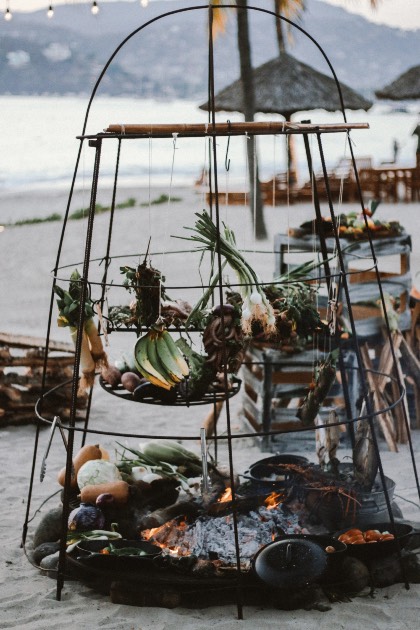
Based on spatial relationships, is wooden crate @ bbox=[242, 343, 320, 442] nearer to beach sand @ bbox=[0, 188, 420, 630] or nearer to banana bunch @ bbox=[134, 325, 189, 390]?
beach sand @ bbox=[0, 188, 420, 630]

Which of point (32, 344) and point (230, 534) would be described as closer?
point (230, 534)

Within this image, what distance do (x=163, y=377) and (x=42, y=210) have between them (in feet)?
63.7

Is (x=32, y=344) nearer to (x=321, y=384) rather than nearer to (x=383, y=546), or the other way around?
(x=321, y=384)

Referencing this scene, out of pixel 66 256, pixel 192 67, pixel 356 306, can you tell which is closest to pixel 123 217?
pixel 66 256

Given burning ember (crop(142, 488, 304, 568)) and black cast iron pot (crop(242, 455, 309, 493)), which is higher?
black cast iron pot (crop(242, 455, 309, 493))

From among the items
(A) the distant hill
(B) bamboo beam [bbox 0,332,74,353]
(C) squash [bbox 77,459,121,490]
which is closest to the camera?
(C) squash [bbox 77,459,121,490]

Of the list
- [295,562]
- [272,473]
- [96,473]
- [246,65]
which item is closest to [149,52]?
[246,65]

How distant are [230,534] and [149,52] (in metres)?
102

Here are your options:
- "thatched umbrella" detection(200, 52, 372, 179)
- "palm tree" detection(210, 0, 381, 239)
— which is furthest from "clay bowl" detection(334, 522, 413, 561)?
"thatched umbrella" detection(200, 52, 372, 179)

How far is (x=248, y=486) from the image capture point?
14.6ft

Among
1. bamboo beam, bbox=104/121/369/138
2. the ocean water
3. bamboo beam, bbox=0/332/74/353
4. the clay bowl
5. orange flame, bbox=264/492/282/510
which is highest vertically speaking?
the ocean water

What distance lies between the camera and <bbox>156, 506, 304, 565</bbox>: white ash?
12.5ft

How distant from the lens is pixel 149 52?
327 feet

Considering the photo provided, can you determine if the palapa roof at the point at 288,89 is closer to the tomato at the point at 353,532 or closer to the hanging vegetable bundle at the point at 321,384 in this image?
the hanging vegetable bundle at the point at 321,384
